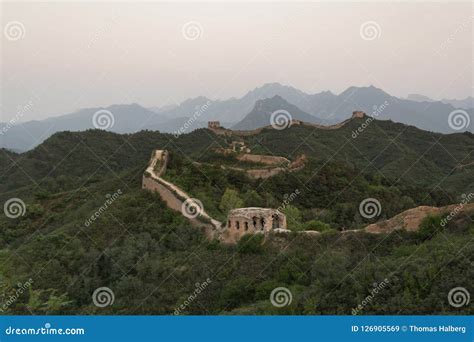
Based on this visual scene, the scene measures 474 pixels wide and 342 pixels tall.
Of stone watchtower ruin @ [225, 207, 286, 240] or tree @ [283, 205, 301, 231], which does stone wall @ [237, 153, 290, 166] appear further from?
stone watchtower ruin @ [225, 207, 286, 240]

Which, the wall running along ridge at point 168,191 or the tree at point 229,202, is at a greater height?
the tree at point 229,202

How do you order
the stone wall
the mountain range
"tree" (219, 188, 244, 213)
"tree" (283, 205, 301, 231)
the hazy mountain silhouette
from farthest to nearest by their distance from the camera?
the mountain range
the hazy mountain silhouette
the stone wall
"tree" (219, 188, 244, 213)
"tree" (283, 205, 301, 231)

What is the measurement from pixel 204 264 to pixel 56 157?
1664 inches

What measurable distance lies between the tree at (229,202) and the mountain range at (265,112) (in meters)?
88.7

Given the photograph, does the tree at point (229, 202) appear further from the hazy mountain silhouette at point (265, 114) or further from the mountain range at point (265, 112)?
the mountain range at point (265, 112)

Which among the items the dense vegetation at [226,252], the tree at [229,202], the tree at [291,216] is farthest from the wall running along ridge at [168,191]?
the tree at [291,216]

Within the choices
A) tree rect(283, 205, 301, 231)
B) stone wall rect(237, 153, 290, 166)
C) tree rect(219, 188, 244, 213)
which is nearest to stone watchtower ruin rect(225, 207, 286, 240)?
tree rect(283, 205, 301, 231)

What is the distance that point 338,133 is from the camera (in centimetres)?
6188

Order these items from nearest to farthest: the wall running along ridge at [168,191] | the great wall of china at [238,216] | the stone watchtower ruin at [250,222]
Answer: the great wall of china at [238,216] → the stone watchtower ruin at [250,222] → the wall running along ridge at [168,191]

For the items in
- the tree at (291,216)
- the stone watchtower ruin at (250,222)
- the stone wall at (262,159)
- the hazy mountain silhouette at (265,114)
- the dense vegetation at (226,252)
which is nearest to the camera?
the dense vegetation at (226,252)

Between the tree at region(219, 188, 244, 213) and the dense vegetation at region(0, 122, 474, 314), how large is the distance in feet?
0.24

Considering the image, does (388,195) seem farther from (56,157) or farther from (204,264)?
(56,157)

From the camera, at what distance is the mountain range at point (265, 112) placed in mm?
131525

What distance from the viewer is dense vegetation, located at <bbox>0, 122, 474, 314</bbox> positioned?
37.6 ft
